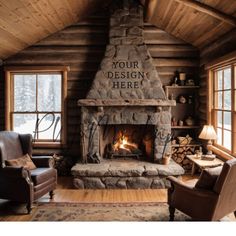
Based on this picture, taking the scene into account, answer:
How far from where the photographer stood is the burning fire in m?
6.06

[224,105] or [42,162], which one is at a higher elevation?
[224,105]

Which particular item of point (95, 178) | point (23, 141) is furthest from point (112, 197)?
point (23, 141)

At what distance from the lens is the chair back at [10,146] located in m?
4.44

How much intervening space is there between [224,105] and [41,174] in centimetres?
356

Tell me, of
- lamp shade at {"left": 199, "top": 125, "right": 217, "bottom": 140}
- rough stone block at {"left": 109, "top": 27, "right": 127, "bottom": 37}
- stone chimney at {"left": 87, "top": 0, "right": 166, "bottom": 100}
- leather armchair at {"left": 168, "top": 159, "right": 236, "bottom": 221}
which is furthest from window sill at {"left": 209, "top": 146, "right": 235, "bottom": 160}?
rough stone block at {"left": 109, "top": 27, "right": 127, "bottom": 37}

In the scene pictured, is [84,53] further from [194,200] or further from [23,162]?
[194,200]

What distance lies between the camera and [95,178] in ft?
16.8

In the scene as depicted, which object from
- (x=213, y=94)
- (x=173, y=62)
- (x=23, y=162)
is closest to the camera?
(x=23, y=162)

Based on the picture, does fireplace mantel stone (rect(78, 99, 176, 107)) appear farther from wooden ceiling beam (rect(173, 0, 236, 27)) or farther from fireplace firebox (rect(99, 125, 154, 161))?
wooden ceiling beam (rect(173, 0, 236, 27))

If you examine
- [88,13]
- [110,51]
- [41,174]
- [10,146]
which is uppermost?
[88,13]

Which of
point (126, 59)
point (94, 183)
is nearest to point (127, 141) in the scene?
point (94, 183)

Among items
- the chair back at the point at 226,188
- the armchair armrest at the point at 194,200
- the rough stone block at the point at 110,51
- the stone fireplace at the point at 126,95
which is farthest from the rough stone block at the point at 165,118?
the chair back at the point at 226,188

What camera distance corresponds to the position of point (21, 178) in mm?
3938
